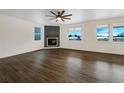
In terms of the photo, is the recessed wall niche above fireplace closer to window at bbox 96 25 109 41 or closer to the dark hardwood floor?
window at bbox 96 25 109 41

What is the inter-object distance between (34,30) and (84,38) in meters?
4.07

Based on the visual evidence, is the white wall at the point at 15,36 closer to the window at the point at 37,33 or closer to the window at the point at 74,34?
the window at the point at 37,33

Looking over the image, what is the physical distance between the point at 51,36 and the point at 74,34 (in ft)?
7.79

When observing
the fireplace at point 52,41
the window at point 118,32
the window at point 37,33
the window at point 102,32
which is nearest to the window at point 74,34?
the fireplace at point 52,41

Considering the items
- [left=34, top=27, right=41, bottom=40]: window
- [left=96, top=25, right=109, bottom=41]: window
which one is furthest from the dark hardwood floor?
[left=34, top=27, right=41, bottom=40]: window

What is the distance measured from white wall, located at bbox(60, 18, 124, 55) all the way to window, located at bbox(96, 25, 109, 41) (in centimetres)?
24

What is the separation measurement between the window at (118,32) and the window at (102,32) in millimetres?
499

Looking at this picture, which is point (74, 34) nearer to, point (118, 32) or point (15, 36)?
point (118, 32)

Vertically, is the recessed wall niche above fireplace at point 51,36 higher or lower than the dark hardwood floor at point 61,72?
higher

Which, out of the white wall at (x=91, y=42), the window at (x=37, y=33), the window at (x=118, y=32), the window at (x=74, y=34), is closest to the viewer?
the window at (x=118, y=32)

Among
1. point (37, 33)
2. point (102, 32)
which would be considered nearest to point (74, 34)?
point (102, 32)

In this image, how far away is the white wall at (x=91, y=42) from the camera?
736cm
